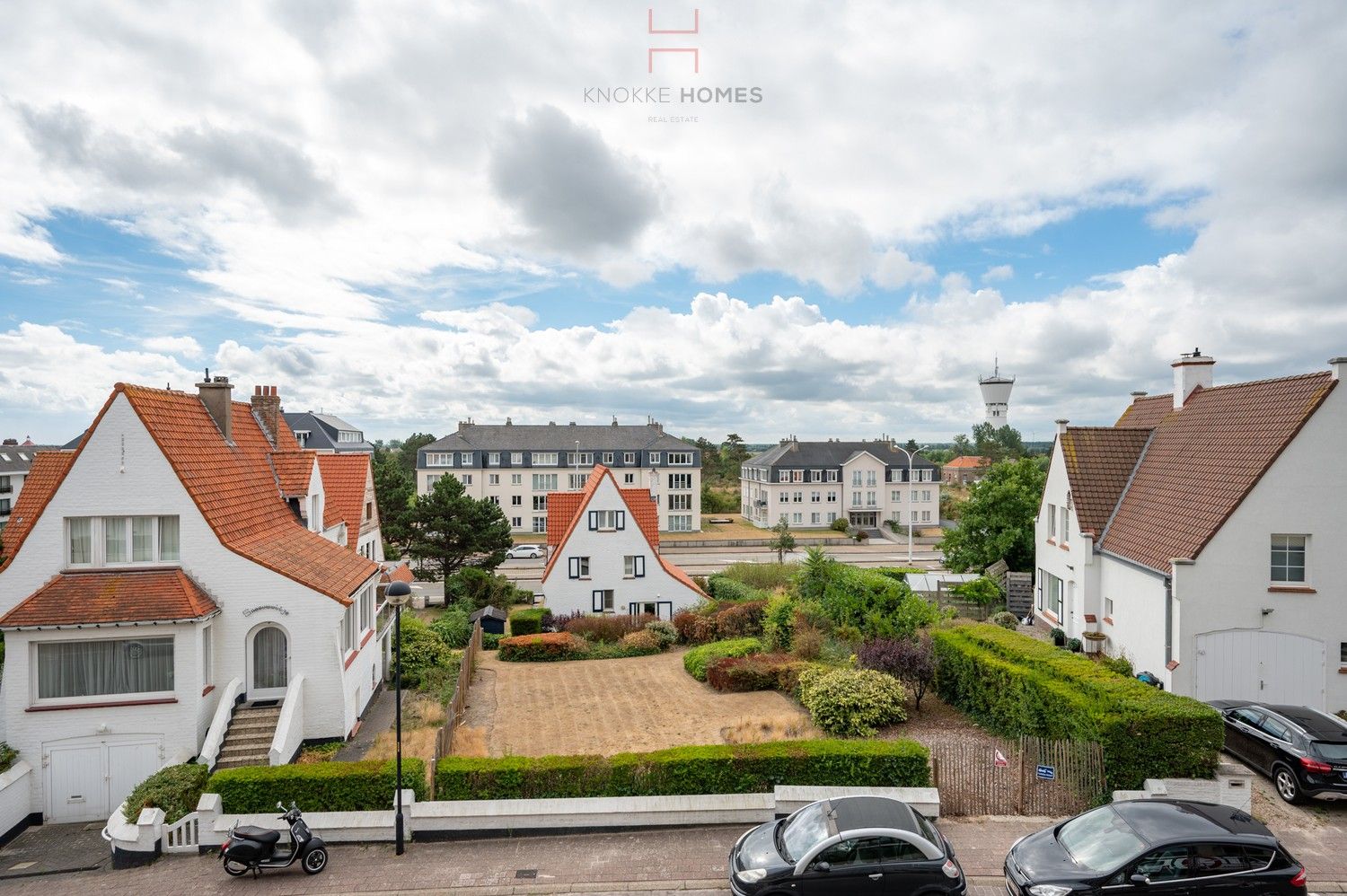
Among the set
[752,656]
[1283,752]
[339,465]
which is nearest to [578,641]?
[752,656]

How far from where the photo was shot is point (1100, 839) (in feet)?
38.0

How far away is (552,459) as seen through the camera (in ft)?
252

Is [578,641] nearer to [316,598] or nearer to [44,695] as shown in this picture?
[316,598]

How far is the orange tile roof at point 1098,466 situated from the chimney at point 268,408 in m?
29.4

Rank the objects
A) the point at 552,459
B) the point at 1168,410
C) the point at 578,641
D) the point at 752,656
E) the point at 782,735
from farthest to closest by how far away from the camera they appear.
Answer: the point at 552,459 → the point at 578,641 → the point at 1168,410 → the point at 752,656 → the point at 782,735

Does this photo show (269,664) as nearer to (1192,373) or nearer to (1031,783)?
(1031,783)

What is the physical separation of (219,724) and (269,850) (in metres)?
5.88

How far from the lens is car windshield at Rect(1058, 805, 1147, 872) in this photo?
36.5 ft

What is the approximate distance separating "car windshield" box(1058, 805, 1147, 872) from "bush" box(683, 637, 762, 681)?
14.6 meters

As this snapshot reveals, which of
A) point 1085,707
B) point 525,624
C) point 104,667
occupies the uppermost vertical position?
point 104,667

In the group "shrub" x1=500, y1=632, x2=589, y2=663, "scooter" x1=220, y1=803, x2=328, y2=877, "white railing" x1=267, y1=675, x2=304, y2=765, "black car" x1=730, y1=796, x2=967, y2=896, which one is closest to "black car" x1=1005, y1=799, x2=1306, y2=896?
"black car" x1=730, y1=796, x2=967, y2=896

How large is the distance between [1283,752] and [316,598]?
22.3 metres

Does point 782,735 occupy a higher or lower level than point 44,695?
lower

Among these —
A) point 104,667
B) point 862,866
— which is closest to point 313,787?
point 104,667
